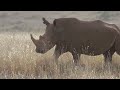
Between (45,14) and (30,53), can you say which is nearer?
(30,53)

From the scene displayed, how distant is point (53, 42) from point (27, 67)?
986 millimetres

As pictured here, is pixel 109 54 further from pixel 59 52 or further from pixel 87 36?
pixel 59 52

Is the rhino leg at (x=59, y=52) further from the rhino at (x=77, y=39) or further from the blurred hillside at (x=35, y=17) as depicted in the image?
the blurred hillside at (x=35, y=17)

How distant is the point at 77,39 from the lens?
9.86 meters

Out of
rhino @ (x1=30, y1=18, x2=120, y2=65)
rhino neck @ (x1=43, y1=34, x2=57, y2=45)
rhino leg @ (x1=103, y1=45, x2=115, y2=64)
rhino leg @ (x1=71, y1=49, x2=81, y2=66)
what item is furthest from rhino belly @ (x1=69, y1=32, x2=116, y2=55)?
rhino neck @ (x1=43, y1=34, x2=57, y2=45)

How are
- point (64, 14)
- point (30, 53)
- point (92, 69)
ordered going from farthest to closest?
point (64, 14) → point (30, 53) → point (92, 69)

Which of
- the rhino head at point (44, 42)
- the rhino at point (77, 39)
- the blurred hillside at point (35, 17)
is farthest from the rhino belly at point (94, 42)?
the blurred hillside at point (35, 17)

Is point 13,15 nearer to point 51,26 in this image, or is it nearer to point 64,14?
point 64,14

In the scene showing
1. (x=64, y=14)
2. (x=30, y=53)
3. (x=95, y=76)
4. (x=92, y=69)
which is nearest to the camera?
(x=95, y=76)

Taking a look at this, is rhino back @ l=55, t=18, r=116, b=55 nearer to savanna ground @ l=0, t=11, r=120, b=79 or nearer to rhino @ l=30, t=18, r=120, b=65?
rhino @ l=30, t=18, r=120, b=65

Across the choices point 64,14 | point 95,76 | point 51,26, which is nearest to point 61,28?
point 51,26

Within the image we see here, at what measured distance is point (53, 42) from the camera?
32.7ft

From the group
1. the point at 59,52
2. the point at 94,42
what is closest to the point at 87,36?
the point at 94,42

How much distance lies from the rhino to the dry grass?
231 millimetres
